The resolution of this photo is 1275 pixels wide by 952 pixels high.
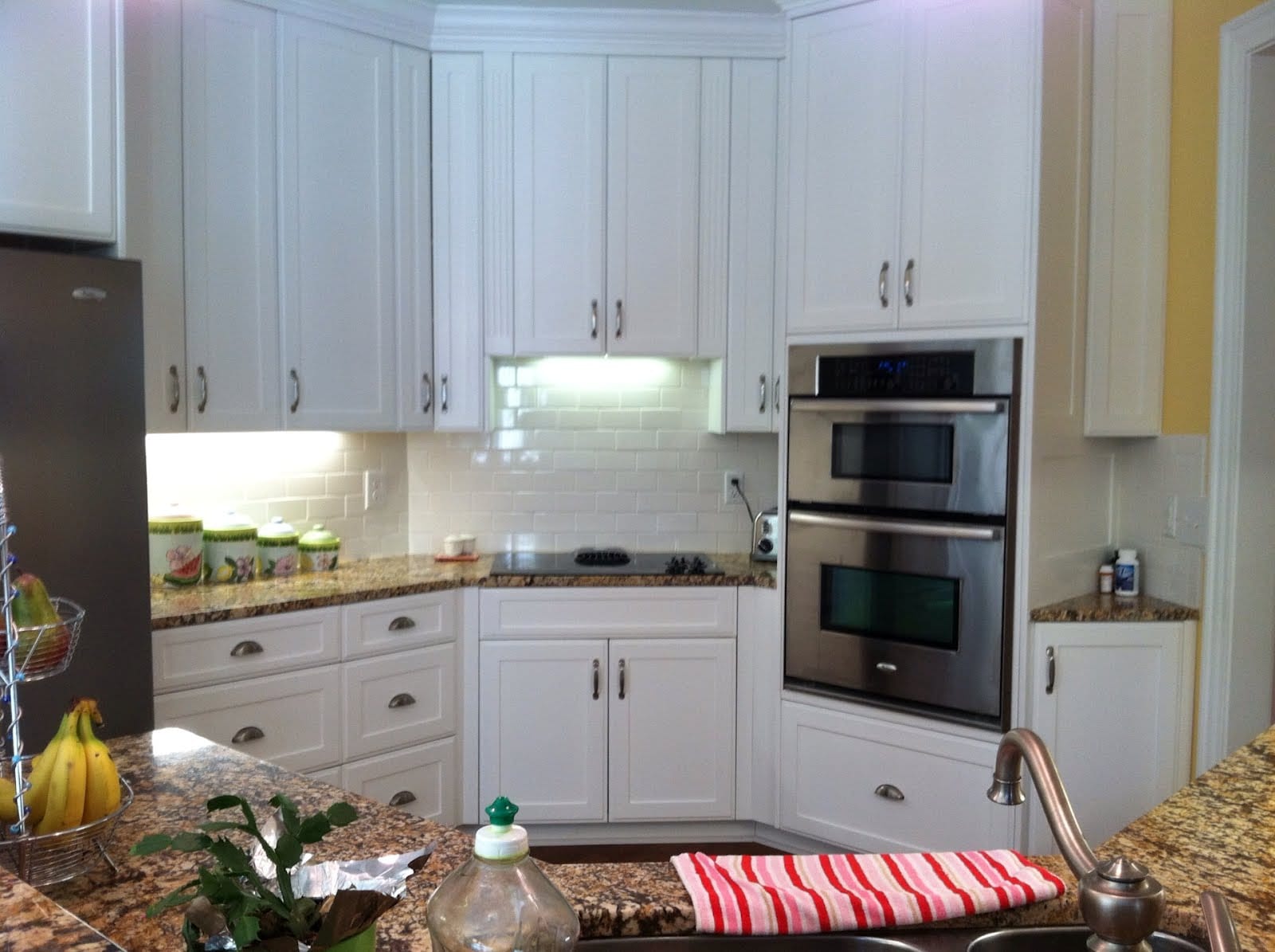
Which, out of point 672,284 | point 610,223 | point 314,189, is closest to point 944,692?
point 672,284

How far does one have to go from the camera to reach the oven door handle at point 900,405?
3.12 m

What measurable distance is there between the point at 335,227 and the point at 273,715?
149cm

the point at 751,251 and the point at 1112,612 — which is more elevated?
the point at 751,251

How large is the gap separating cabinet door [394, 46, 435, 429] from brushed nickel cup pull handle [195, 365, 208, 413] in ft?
2.27

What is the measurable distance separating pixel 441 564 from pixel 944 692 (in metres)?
1.73

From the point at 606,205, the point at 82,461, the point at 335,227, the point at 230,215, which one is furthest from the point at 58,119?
the point at 606,205

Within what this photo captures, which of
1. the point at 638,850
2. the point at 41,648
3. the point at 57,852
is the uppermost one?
the point at 41,648

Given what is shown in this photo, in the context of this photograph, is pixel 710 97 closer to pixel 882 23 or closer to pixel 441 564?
pixel 882 23

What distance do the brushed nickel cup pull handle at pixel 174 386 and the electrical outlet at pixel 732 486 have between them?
1937 millimetres

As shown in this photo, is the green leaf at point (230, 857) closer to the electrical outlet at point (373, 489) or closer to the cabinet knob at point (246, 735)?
the cabinet knob at point (246, 735)

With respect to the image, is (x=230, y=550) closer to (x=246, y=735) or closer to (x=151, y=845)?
(x=246, y=735)

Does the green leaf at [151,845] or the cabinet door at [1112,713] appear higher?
the green leaf at [151,845]

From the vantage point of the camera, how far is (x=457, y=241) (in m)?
3.81

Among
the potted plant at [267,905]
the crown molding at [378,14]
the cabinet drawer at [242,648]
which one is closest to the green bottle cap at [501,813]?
the potted plant at [267,905]
